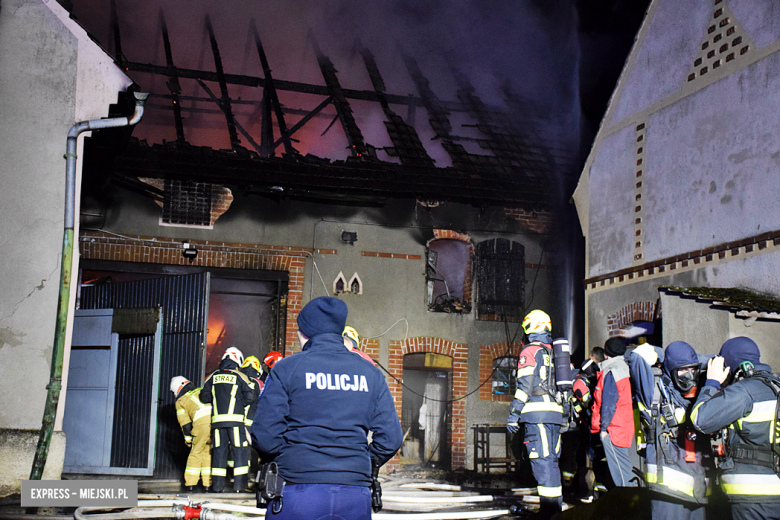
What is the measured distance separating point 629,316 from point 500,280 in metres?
3.51

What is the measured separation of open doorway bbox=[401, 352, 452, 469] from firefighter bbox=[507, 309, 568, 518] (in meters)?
6.02

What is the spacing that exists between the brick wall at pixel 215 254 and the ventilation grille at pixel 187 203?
352mm

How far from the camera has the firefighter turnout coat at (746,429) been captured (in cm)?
434

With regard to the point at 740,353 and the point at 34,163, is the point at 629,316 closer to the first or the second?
the point at 740,353

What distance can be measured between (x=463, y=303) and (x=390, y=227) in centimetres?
199

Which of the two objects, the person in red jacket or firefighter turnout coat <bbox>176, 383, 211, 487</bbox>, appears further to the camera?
firefighter turnout coat <bbox>176, 383, 211, 487</bbox>

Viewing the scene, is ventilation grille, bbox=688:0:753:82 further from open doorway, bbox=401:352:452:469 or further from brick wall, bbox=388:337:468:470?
open doorway, bbox=401:352:452:469

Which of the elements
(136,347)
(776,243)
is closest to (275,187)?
(136,347)

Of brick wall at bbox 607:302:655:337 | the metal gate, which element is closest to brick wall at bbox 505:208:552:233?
brick wall at bbox 607:302:655:337

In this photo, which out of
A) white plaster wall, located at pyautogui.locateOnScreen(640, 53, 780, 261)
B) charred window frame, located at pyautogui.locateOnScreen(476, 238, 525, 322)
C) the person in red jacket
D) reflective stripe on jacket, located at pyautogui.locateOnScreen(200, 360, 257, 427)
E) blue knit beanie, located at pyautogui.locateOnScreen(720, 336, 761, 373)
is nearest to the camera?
blue knit beanie, located at pyautogui.locateOnScreen(720, 336, 761, 373)

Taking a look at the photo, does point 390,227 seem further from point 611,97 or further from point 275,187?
point 611,97

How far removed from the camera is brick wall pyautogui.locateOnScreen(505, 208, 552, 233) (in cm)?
1335

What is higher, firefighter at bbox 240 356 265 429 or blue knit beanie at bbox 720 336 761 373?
blue knit beanie at bbox 720 336 761 373

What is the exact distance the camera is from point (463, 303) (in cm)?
1291
